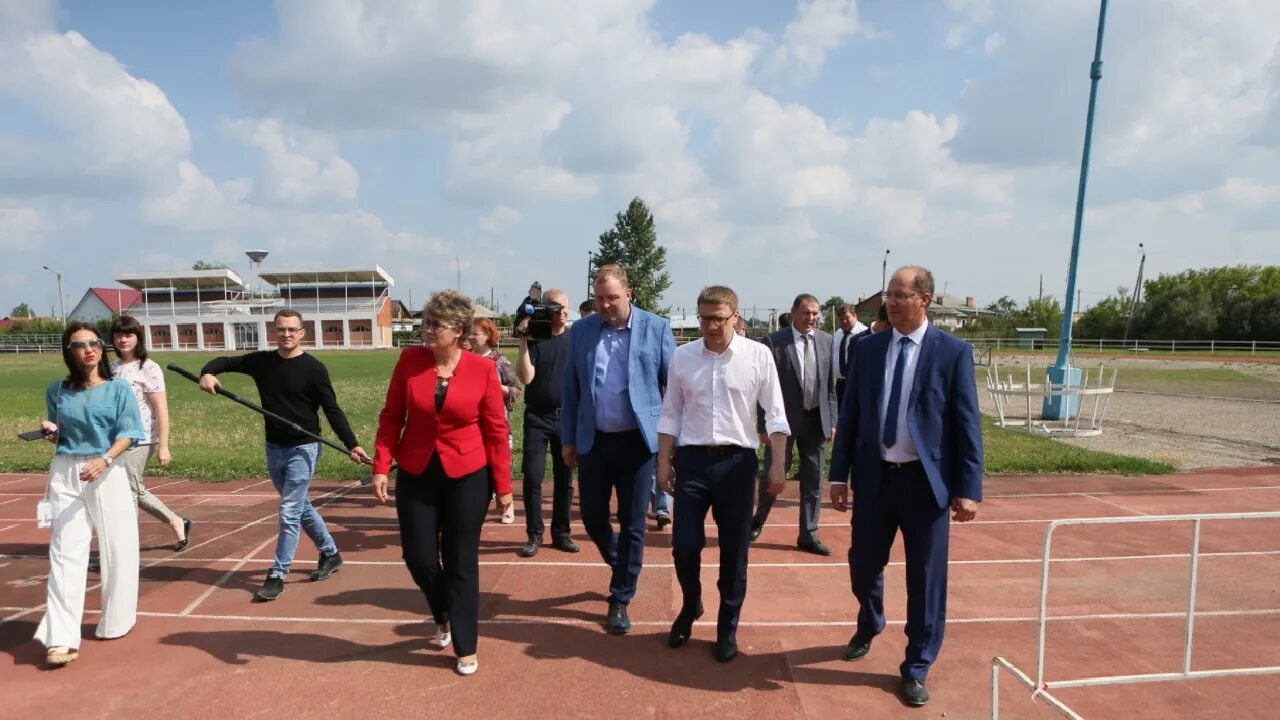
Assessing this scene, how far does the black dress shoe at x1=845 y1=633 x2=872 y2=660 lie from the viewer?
3.66 m

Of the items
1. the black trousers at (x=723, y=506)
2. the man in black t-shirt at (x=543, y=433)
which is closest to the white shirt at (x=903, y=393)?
the black trousers at (x=723, y=506)

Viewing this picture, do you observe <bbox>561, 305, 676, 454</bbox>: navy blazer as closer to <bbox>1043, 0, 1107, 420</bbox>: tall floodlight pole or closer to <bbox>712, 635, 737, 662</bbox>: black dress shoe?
<bbox>712, 635, 737, 662</bbox>: black dress shoe

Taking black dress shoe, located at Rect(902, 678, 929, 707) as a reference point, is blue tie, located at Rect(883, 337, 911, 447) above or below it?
above

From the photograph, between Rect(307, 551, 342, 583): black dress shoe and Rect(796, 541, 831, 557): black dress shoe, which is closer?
Rect(307, 551, 342, 583): black dress shoe

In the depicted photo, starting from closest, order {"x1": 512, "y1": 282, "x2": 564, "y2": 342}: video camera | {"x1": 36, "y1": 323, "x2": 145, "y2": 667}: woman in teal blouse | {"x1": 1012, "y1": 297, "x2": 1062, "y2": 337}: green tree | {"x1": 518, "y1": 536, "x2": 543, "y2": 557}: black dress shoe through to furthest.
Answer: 1. {"x1": 36, "y1": 323, "x2": 145, "y2": 667}: woman in teal blouse
2. {"x1": 512, "y1": 282, "x2": 564, "y2": 342}: video camera
3. {"x1": 518, "y1": 536, "x2": 543, "y2": 557}: black dress shoe
4. {"x1": 1012, "y1": 297, "x2": 1062, "y2": 337}: green tree

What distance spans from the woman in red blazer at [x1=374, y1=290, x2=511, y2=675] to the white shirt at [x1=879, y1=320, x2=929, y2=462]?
1862 mm

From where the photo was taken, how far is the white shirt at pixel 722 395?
3.66 metres

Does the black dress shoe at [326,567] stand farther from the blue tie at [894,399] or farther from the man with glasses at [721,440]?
the blue tie at [894,399]

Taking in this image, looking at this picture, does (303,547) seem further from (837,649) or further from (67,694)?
(837,649)

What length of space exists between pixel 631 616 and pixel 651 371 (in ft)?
4.75

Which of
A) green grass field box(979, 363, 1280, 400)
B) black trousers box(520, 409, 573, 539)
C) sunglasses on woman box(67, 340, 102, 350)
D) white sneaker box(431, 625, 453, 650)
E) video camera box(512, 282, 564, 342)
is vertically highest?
video camera box(512, 282, 564, 342)

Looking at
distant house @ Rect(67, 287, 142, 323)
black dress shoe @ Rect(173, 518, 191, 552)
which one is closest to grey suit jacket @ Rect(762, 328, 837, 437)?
black dress shoe @ Rect(173, 518, 191, 552)

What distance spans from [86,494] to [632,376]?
303 cm

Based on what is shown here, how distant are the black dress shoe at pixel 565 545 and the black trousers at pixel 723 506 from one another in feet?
6.51
